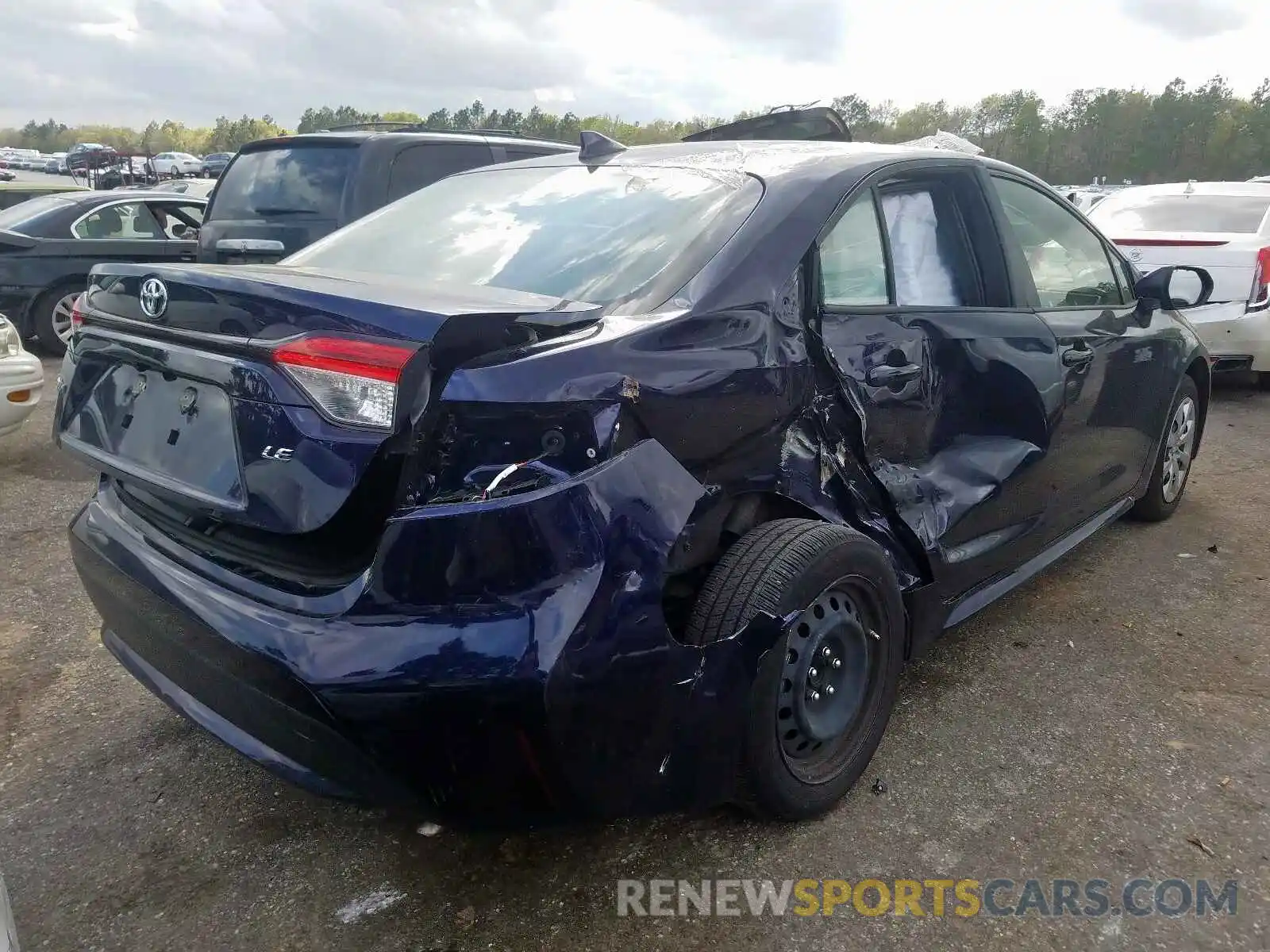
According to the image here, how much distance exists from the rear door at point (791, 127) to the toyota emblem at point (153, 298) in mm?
3155

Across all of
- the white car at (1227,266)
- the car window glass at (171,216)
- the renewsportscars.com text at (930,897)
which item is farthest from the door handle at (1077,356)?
the car window glass at (171,216)

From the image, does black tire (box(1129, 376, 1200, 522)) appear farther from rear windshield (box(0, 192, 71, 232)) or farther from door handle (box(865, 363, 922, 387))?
rear windshield (box(0, 192, 71, 232))

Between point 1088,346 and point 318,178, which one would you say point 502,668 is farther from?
point 318,178

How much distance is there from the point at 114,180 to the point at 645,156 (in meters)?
27.5

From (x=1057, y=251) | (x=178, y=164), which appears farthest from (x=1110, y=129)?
(x=1057, y=251)

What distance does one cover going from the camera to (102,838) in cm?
231

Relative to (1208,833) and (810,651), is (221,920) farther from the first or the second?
(1208,833)

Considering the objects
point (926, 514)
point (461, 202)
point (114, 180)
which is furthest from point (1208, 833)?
point (114, 180)

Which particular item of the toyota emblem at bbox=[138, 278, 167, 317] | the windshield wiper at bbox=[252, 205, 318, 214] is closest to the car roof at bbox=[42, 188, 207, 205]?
the windshield wiper at bbox=[252, 205, 318, 214]

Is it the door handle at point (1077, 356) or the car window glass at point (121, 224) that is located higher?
the car window glass at point (121, 224)

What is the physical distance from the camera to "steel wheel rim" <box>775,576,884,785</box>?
2.20 m

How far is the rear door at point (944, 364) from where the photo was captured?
8.10 ft

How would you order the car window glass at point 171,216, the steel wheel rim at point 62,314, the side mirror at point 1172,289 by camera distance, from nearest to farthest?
the side mirror at point 1172,289 < the steel wheel rim at point 62,314 < the car window glass at point 171,216

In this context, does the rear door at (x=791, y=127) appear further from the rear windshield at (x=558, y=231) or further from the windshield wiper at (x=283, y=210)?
the windshield wiper at (x=283, y=210)
